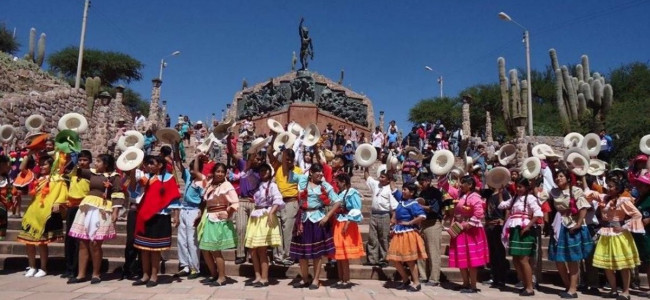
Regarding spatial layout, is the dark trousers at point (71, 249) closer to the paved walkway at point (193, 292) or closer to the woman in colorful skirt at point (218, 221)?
the paved walkway at point (193, 292)

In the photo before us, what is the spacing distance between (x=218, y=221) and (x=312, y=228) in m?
1.20

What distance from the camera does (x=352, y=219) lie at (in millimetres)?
5727

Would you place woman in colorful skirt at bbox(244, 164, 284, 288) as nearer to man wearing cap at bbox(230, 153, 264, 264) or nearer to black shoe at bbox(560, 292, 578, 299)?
man wearing cap at bbox(230, 153, 264, 264)

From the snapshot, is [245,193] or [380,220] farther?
[380,220]

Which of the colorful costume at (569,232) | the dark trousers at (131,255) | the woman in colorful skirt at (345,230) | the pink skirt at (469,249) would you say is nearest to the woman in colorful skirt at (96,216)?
the dark trousers at (131,255)

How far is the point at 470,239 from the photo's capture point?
5.82 metres

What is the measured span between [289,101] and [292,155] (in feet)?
58.1

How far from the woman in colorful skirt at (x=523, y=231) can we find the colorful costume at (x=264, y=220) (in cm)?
302

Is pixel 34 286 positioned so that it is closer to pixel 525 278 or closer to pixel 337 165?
pixel 337 165

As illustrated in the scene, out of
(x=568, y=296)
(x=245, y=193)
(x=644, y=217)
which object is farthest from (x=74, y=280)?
(x=644, y=217)

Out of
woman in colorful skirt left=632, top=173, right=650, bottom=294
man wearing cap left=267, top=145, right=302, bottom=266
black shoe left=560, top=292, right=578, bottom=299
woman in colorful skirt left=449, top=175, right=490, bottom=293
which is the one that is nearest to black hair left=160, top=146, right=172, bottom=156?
man wearing cap left=267, top=145, right=302, bottom=266

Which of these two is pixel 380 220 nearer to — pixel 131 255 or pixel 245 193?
pixel 245 193

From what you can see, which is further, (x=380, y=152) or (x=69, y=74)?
(x=69, y=74)

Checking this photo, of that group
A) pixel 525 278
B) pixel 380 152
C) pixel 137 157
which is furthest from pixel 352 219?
pixel 380 152
